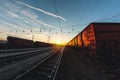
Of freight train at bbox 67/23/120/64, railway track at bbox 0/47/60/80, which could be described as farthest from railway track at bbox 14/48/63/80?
freight train at bbox 67/23/120/64

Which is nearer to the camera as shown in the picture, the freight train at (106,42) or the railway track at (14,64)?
the railway track at (14,64)

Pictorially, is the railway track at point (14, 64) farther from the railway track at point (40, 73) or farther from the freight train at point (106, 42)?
the freight train at point (106, 42)

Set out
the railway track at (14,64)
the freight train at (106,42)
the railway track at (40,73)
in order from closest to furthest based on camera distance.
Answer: the railway track at (40,73), the railway track at (14,64), the freight train at (106,42)

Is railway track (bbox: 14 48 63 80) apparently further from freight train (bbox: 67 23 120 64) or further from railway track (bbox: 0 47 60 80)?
freight train (bbox: 67 23 120 64)

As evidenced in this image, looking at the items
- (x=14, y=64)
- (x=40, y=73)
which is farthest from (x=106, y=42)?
(x=14, y=64)

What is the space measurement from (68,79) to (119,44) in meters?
7.25

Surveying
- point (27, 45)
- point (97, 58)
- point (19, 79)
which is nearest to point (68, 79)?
point (19, 79)

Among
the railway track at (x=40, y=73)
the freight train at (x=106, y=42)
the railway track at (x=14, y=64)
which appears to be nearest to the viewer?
the railway track at (x=40, y=73)

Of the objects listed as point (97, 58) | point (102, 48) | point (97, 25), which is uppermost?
point (97, 25)

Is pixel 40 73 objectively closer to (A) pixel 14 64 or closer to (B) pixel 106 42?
(A) pixel 14 64

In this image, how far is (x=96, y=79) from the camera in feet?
23.4

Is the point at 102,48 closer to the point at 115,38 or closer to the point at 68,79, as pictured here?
the point at 115,38

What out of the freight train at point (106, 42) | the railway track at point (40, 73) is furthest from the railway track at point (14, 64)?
the freight train at point (106, 42)

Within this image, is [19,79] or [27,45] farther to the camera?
[27,45]
